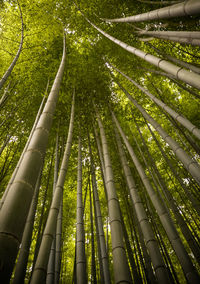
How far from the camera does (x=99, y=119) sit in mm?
3502

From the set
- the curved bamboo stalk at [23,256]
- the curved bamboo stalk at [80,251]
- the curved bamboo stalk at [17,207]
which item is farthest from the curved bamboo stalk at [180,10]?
the curved bamboo stalk at [23,256]

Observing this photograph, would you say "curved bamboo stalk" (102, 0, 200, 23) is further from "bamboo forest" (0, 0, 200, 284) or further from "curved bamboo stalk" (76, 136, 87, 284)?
"curved bamboo stalk" (76, 136, 87, 284)

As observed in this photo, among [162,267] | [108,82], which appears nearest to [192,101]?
[108,82]

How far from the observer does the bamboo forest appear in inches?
69.3

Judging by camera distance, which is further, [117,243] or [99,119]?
[99,119]

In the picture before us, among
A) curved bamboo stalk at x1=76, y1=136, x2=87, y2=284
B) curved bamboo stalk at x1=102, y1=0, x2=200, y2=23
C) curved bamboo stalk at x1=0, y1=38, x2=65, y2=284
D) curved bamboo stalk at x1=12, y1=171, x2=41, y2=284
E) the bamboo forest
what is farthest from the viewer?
curved bamboo stalk at x1=76, y1=136, x2=87, y2=284

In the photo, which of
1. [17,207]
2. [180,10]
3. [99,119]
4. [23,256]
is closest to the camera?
[17,207]

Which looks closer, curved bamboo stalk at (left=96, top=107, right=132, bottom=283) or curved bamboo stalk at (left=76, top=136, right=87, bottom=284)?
curved bamboo stalk at (left=96, top=107, right=132, bottom=283)

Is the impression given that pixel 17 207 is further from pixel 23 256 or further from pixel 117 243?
pixel 23 256

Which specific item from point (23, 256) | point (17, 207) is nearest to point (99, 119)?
point (23, 256)

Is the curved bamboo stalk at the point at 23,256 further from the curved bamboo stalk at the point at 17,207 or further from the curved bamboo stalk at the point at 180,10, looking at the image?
the curved bamboo stalk at the point at 180,10

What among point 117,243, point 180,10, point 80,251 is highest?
point 180,10

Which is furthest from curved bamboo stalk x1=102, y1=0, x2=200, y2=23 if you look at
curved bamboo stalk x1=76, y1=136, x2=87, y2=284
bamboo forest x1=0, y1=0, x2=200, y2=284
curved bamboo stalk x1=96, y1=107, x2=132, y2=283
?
curved bamboo stalk x1=76, y1=136, x2=87, y2=284

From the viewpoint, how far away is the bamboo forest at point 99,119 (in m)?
1.76
